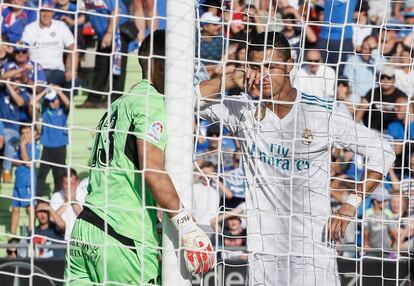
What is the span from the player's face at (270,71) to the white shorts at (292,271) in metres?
0.81

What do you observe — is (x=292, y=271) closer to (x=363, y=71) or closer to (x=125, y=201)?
(x=125, y=201)

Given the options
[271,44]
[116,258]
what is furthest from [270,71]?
[116,258]

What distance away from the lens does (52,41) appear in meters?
7.89

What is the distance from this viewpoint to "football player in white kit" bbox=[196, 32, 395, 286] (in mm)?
4594

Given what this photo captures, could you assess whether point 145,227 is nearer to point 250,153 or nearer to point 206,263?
point 206,263

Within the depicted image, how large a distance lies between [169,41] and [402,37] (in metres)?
4.99

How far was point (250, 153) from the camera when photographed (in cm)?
466

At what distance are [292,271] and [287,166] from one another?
524 mm

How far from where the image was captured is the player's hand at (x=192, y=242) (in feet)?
12.9

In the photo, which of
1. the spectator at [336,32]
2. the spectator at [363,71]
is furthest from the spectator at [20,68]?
the spectator at [363,71]

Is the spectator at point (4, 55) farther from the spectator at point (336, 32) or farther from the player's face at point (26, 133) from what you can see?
the spectator at point (336, 32)

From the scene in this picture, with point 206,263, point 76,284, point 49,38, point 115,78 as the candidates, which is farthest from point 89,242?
point 115,78

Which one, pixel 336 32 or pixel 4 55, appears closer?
pixel 336 32

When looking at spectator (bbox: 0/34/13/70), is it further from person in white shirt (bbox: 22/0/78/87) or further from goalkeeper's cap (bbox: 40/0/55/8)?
goalkeeper's cap (bbox: 40/0/55/8)
